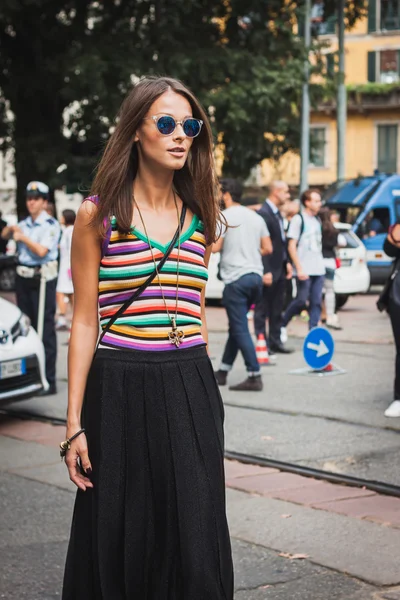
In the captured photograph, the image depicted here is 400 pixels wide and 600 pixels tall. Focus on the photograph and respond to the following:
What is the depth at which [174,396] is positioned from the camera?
3260 millimetres

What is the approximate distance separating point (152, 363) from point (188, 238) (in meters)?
0.39

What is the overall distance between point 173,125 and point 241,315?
6.67 metres

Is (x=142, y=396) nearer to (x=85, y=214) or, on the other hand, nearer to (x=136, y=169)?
(x=85, y=214)

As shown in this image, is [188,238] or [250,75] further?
[250,75]

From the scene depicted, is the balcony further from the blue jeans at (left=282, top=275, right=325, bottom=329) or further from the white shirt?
the white shirt

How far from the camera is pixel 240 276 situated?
1005cm

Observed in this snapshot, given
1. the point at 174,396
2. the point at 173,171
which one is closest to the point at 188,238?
the point at 173,171

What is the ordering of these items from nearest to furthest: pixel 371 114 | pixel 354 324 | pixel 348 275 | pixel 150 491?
1. pixel 150 491
2. pixel 354 324
3. pixel 348 275
4. pixel 371 114

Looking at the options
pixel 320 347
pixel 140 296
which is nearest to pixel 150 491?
pixel 140 296

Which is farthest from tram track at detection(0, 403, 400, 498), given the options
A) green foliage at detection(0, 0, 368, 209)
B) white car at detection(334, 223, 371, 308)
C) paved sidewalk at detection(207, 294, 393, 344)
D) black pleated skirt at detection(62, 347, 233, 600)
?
green foliage at detection(0, 0, 368, 209)

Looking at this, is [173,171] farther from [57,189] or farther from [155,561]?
[57,189]

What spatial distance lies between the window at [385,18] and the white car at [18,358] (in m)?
47.2

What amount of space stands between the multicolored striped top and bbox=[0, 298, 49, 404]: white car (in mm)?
5340

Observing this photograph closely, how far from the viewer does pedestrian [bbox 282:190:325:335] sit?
12.9 m
